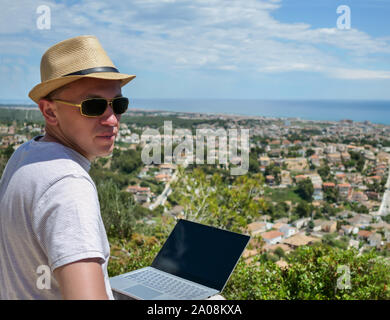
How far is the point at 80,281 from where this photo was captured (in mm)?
596

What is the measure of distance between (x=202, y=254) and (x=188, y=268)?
0.07 m

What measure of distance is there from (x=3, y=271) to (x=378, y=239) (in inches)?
370

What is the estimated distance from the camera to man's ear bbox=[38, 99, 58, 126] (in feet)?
2.85

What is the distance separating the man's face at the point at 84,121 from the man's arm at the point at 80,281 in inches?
13.3

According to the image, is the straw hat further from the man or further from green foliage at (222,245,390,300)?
green foliage at (222,245,390,300)

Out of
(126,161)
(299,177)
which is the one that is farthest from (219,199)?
(299,177)

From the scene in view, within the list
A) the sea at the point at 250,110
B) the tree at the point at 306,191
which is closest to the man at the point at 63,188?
the tree at the point at 306,191

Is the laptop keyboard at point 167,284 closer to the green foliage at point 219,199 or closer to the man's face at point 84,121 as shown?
the man's face at point 84,121

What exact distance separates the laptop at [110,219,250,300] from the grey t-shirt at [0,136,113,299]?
→ 1.15 feet

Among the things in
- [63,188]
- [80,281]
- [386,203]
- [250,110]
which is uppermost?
[250,110]

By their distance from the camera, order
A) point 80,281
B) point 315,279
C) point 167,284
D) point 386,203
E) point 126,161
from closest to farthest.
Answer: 1. point 80,281
2. point 167,284
3. point 315,279
4. point 386,203
5. point 126,161

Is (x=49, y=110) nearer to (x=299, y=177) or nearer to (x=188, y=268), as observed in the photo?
(x=188, y=268)

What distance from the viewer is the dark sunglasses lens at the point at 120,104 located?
93cm

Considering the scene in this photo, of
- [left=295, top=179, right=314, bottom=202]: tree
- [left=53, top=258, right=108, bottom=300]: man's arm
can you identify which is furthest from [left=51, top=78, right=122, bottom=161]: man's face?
[left=295, top=179, right=314, bottom=202]: tree
